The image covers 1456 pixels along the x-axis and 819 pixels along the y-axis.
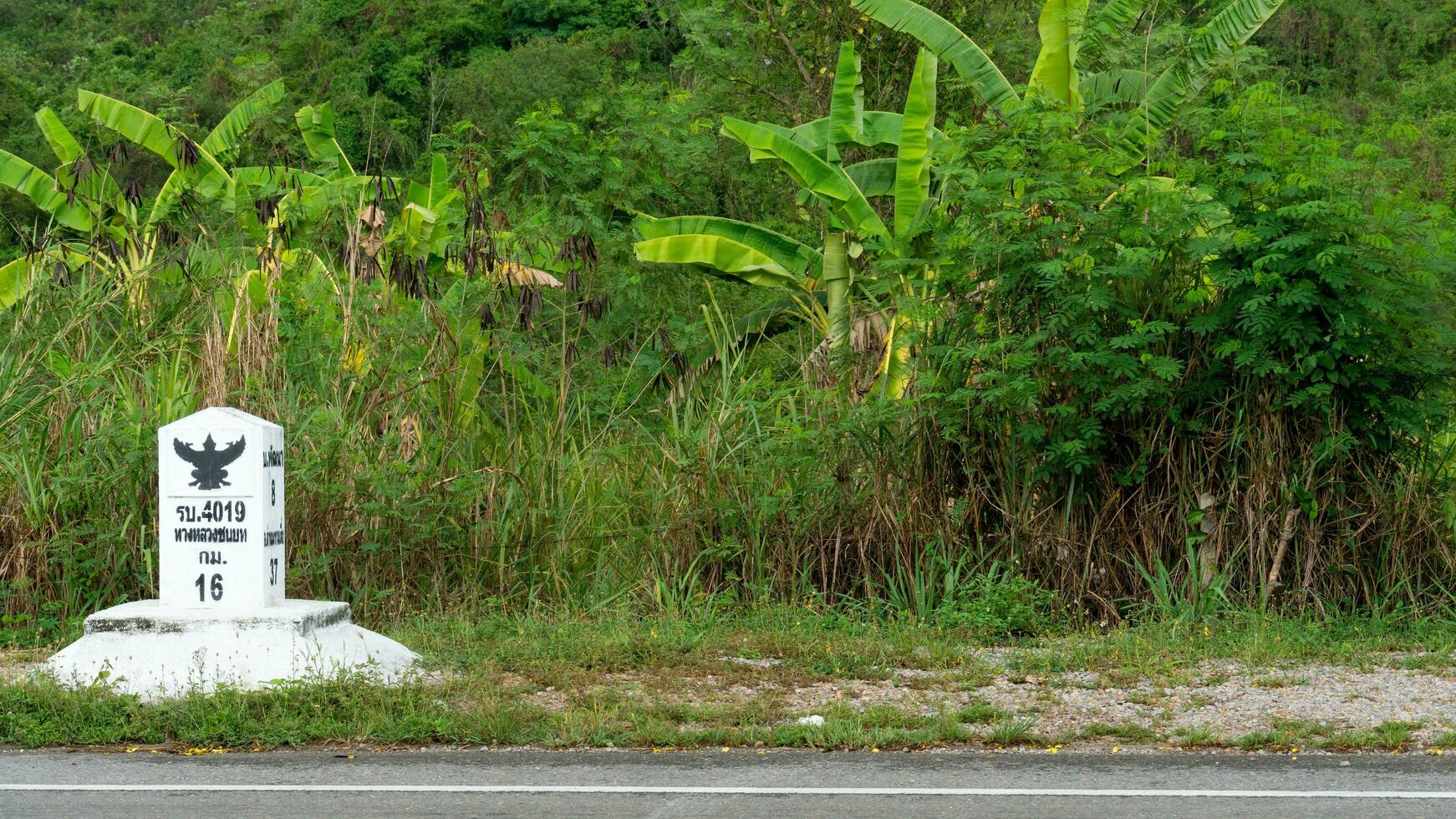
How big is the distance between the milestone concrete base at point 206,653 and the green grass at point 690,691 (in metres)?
0.18

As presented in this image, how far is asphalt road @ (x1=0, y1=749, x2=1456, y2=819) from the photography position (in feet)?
18.4

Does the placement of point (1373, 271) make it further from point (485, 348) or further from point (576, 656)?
point (485, 348)

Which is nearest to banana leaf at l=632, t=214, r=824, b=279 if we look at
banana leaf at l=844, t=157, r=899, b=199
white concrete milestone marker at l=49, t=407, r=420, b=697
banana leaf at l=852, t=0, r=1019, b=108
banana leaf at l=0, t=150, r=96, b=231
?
banana leaf at l=844, t=157, r=899, b=199

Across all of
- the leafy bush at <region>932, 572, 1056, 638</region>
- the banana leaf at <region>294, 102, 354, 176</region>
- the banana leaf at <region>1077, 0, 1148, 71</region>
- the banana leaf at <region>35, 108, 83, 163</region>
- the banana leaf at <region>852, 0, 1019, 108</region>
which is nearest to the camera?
the leafy bush at <region>932, 572, 1056, 638</region>

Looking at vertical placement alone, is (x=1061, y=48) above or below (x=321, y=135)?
below

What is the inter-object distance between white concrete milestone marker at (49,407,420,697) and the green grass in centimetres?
24

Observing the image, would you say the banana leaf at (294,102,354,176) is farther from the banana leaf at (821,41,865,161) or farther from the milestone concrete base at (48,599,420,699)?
the milestone concrete base at (48,599,420,699)

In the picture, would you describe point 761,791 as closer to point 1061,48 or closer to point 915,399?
point 915,399

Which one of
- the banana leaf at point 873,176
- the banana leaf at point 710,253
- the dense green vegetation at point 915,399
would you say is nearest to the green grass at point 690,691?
the dense green vegetation at point 915,399

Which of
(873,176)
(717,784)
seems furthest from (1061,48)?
(717,784)

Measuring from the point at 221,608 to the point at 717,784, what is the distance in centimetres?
320

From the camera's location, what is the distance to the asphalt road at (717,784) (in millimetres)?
5602

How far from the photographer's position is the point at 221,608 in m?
7.78

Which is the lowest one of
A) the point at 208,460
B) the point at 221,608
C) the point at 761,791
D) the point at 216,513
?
the point at 761,791
